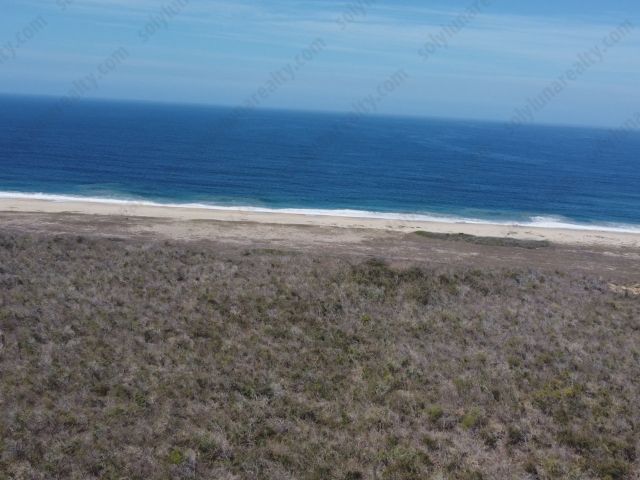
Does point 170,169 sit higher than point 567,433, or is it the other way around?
point 170,169

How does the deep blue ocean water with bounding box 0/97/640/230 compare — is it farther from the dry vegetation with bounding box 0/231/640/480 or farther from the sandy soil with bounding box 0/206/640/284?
the dry vegetation with bounding box 0/231/640/480

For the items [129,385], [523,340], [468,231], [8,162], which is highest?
[8,162]

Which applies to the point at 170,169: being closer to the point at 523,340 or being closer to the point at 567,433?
the point at 523,340

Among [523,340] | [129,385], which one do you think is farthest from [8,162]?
[523,340]

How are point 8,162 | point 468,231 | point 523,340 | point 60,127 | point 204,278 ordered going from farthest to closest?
point 60,127 < point 8,162 < point 468,231 < point 204,278 < point 523,340

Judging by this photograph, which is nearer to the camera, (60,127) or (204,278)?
(204,278)

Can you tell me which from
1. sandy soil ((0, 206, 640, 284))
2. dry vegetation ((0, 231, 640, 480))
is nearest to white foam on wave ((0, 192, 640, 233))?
sandy soil ((0, 206, 640, 284))

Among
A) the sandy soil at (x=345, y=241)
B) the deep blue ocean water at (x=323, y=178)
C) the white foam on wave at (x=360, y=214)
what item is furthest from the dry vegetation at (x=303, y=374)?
the deep blue ocean water at (x=323, y=178)
